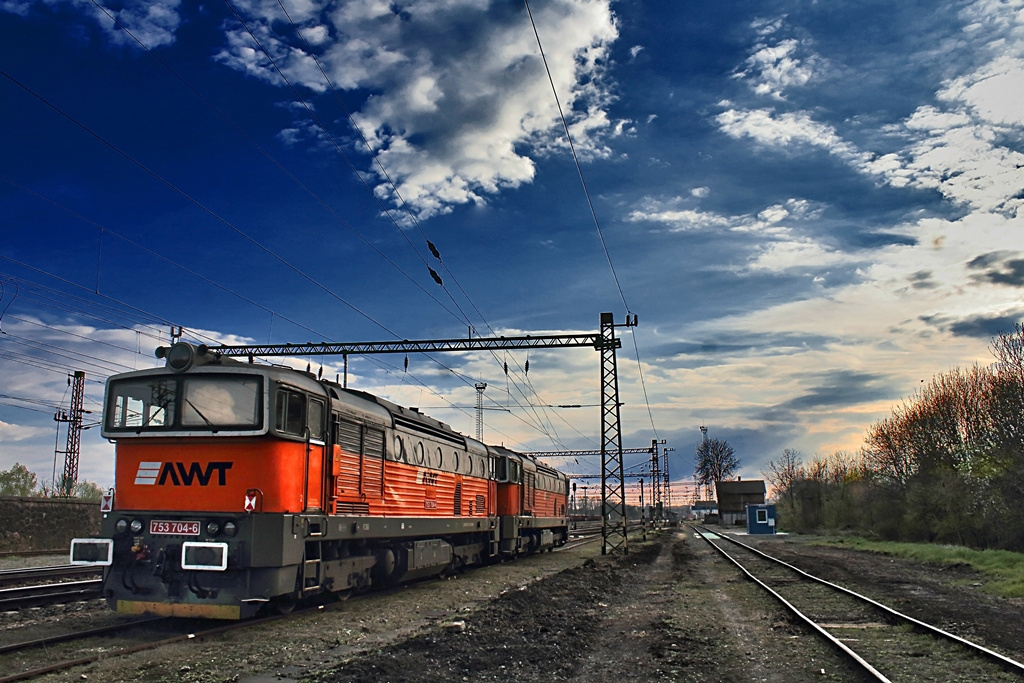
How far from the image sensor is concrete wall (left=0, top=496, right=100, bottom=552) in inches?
1005

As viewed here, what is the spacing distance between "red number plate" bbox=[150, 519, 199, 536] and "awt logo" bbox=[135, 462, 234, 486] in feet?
1.93

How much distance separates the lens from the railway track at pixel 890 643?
9195 mm

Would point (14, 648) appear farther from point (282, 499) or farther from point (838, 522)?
point (838, 522)

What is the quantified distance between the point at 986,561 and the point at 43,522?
33.8m

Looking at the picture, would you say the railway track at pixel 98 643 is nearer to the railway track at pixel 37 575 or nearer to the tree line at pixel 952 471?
the railway track at pixel 37 575

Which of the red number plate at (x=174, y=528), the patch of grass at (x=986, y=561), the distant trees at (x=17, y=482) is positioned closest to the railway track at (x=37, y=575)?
the red number plate at (x=174, y=528)

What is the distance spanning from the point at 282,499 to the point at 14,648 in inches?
142

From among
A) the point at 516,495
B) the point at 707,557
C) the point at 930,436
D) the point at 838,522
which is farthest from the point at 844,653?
the point at 838,522

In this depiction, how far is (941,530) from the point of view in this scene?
40031mm

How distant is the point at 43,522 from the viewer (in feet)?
88.8

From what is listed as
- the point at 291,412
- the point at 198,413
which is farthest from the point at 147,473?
the point at 291,412

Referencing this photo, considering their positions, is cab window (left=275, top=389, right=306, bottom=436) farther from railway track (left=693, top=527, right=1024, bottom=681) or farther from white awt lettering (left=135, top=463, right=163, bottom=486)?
railway track (left=693, top=527, right=1024, bottom=681)

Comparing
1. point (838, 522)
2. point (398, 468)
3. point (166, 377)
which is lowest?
point (838, 522)

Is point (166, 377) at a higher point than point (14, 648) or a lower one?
higher
